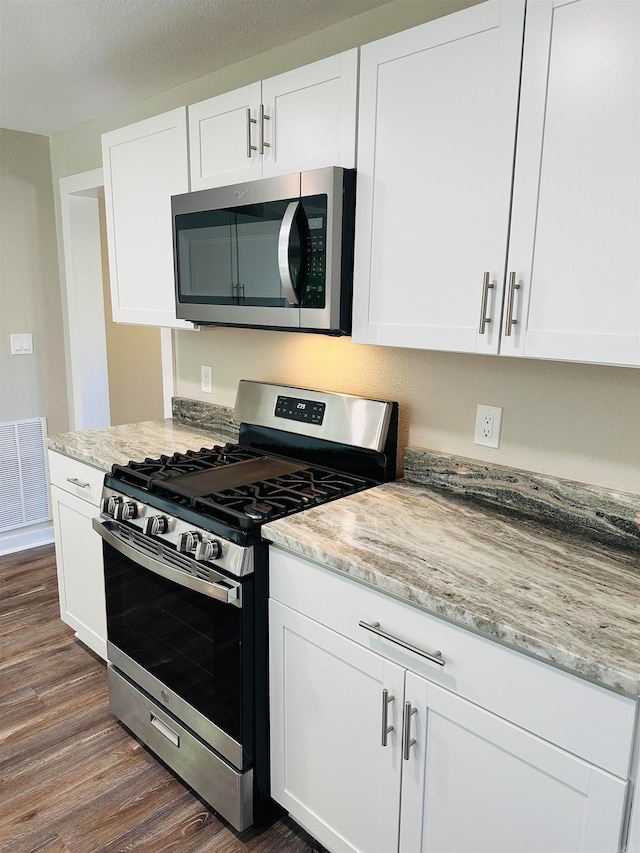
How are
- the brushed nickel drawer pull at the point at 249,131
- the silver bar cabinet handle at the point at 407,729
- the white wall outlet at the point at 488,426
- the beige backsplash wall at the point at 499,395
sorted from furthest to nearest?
the brushed nickel drawer pull at the point at 249,131, the white wall outlet at the point at 488,426, the beige backsplash wall at the point at 499,395, the silver bar cabinet handle at the point at 407,729

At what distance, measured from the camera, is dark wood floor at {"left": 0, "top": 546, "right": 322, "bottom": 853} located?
1.75 metres

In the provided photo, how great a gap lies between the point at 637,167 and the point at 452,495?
1.00 m

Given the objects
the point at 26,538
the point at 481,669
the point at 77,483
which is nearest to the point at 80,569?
the point at 77,483

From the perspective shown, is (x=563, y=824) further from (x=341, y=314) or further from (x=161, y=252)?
(x=161, y=252)

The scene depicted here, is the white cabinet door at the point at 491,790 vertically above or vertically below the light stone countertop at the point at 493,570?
below

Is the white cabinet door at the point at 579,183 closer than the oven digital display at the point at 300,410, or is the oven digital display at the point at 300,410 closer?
the white cabinet door at the point at 579,183

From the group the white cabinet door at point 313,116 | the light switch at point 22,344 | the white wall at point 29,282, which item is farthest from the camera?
the light switch at point 22,344

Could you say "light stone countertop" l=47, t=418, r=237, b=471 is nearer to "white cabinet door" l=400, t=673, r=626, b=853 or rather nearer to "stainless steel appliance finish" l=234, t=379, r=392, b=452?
"stainless steel appliance finish" l=234, t=379, r=392, b=452

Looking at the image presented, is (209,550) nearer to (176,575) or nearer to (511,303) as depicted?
(176,575)

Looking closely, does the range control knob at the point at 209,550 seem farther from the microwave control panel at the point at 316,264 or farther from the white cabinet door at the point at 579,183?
the white cabinet door at the point at 579,183

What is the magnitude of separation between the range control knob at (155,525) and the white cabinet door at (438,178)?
78 centimetres

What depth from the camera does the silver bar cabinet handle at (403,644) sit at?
1.27 metres

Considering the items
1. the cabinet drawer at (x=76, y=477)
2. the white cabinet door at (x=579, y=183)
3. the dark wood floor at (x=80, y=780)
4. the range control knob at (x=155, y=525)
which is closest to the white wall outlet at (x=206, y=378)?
the cabinet drawer at (x=76, y=477)

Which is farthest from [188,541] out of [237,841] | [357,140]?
[357,140]
